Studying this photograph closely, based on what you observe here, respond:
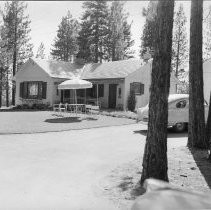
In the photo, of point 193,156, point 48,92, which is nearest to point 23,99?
point 48,92

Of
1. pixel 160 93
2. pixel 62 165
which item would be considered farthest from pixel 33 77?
pixel 160 93

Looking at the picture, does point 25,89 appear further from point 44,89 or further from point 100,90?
point 100,90

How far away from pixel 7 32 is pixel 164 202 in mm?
45850

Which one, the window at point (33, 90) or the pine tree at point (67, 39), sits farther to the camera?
the pine tree at point (67, 39)

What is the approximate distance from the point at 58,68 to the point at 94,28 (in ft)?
55.5

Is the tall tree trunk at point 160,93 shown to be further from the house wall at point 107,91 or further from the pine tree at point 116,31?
the pine tree at point 116,31

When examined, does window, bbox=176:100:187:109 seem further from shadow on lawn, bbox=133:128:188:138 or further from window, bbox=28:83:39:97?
window, bbox=28:83:39:97

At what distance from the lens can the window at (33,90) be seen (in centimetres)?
3559

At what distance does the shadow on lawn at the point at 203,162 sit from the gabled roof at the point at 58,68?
2493 centimetres

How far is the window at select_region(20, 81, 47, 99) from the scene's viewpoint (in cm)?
3559

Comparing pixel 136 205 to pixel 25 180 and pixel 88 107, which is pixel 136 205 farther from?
pixel 88 107

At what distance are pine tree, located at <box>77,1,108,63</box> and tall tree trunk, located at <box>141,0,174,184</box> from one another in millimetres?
45692

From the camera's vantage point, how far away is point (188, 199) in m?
2.34

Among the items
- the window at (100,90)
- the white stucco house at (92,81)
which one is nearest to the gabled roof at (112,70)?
the white stucco house at (92,81)
